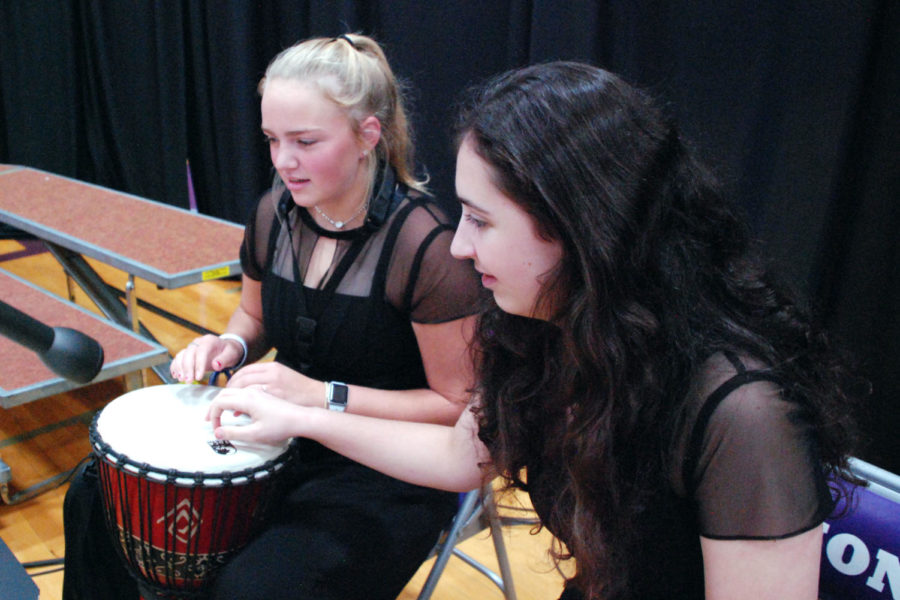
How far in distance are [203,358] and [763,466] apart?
3.65 feet

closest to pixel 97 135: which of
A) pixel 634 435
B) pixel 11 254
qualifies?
pixel 11 254

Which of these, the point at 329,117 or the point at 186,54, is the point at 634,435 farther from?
the point at 186,54

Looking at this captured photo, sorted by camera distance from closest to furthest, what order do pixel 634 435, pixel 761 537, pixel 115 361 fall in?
pixel 761 537, pixel 634 435, pixel 115 361

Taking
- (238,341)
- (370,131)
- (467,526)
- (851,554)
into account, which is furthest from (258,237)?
(851,554)

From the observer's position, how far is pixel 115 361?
2.25 metres

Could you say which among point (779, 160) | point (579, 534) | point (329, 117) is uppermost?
point (329, 117)

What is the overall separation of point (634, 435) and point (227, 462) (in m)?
0.70

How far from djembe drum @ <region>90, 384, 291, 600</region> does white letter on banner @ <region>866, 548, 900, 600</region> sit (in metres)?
0.95

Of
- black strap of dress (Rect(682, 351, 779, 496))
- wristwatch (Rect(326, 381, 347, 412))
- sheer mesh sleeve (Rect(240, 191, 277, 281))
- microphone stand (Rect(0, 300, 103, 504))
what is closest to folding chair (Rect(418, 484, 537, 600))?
wristwatch (Rect(326, 381, 347, 412))

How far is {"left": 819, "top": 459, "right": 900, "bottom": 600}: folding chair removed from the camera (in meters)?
1.05

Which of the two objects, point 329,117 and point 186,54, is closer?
point 329,117

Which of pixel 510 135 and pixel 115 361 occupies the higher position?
pixel 510 135

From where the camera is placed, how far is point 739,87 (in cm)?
214

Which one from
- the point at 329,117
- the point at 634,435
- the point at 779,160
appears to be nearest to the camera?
the point at 634,435
